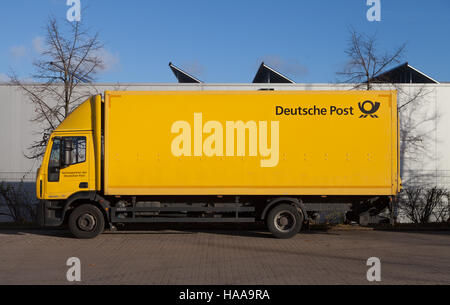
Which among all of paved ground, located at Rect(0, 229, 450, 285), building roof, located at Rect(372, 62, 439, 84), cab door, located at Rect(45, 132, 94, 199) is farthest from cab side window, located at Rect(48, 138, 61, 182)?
building roof, located at Rect(372, 62, 439, 84)

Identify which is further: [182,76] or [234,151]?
[182,76]

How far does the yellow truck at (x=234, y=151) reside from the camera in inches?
427

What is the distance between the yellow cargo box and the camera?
1084cm

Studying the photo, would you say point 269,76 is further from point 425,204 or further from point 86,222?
point 86,222

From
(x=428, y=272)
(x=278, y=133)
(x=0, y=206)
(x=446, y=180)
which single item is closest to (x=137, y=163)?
(x=278, y=133)

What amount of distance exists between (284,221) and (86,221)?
5.08 metres

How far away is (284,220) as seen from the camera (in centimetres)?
1115

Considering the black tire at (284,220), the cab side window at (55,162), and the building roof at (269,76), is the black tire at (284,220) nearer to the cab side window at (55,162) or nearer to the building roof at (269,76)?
the cab side window at (55,162)

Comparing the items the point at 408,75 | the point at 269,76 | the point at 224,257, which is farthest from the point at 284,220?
the point at 408,75

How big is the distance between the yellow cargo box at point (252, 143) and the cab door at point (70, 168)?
0.56 m

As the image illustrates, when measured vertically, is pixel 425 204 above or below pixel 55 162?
below

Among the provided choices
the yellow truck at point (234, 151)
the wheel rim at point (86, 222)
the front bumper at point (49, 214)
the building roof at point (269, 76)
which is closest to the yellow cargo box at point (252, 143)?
the yellow truck at point (234, 151)

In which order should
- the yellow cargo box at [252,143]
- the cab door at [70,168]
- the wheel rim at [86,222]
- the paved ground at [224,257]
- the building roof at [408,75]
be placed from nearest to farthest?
the paved ground at [224,257]
the yellow cargo box at [252,143]
the cab door at [70,168]
the wheel rim at [86,222]
the building roof at [408,75]

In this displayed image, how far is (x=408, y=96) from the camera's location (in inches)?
655
